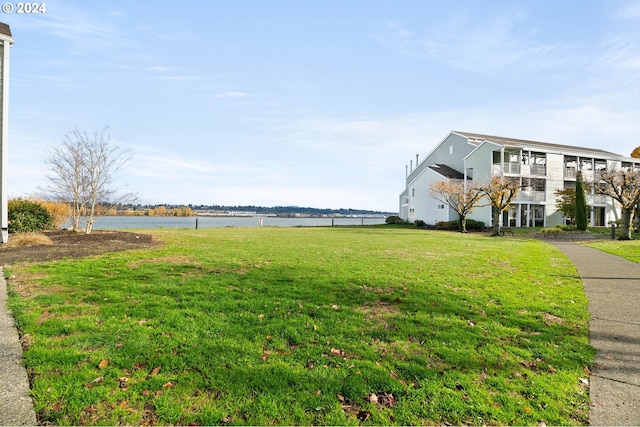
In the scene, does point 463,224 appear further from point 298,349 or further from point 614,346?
point 298,349

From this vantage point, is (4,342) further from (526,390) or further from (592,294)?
(592,294)

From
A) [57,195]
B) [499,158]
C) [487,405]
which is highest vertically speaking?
[499,158]

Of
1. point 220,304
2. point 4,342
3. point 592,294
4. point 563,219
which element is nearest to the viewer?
point 4,342

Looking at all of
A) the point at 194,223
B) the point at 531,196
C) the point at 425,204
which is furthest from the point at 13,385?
the point at 194,223

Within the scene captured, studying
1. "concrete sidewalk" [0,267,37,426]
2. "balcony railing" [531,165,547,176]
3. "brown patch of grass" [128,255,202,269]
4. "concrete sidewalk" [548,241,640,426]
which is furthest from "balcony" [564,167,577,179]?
"concrete sidewalk" [0,267,37,426]

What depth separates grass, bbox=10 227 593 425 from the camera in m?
3.06

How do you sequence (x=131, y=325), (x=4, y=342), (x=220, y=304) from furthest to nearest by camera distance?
(x=220, y=304)
(x=131, y=325)
(x=4, y=342)

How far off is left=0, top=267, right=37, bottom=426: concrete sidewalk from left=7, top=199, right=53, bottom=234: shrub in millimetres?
14046

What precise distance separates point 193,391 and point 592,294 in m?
8.18

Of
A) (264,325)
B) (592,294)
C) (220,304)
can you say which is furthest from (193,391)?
(592,294)

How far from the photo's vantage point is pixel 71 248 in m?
11.9

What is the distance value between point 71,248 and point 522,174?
122 ft

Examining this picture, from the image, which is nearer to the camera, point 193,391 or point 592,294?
point 193,391

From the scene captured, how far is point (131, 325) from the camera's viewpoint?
4754 mm
